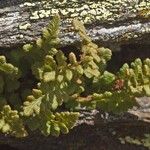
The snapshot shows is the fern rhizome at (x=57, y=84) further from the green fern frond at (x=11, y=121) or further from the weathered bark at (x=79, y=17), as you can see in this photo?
Answer: the weathered bark at (x=79, y=17)

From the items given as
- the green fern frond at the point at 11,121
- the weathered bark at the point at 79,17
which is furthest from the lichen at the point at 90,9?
the green fern frond at the point at 11,121

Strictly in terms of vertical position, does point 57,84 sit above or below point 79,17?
below

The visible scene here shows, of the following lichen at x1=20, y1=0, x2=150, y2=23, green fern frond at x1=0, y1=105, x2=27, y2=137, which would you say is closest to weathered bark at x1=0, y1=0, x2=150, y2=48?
lichen at x1=20, y1=0, x2=150, y2=23

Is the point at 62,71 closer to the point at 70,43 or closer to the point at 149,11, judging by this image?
the point at 70,43

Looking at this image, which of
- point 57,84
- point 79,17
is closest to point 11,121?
point 57,84

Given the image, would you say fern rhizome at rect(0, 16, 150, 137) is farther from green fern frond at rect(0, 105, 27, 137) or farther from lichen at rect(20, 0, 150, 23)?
lichen at rect(20, 0, 150, 23)

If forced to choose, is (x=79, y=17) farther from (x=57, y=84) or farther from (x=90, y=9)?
(x=57, y=84)

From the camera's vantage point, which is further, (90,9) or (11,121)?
(90,9)
